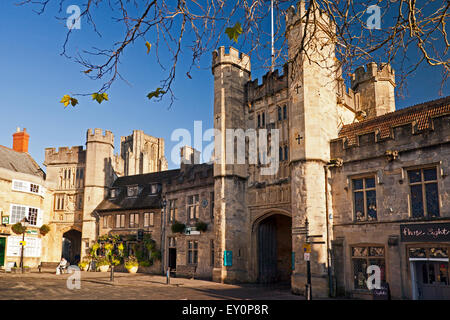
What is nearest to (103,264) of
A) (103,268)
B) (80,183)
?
(103,268)

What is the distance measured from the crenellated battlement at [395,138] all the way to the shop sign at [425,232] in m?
3.44

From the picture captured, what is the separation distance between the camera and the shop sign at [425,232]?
16.0 m

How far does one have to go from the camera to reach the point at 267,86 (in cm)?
2673

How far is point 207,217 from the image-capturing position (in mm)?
29969

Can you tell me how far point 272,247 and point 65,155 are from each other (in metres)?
26.8

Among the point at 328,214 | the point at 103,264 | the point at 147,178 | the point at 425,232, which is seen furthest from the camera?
the point at 147,178

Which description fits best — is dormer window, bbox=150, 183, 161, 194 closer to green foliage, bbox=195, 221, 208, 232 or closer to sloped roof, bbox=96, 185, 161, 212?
sloped roof, bbox=96, 185, 161, 212

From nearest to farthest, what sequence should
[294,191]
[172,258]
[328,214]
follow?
1. [328,214]
2. [294,191]
3. [172,258]

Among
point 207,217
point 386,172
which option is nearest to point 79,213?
point 207,217

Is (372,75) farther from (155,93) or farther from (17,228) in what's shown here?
(17,228)

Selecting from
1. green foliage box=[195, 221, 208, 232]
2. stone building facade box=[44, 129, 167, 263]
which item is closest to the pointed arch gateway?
green foliage box=[195, 221, 208, 232]

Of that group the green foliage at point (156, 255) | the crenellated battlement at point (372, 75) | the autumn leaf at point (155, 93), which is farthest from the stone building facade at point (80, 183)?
the autumn leaf at point (155, 93)
